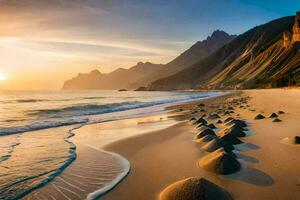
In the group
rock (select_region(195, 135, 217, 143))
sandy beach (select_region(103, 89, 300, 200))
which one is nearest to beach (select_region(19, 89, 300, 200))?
sandy beach (select_region(103, 89, 300, 200))

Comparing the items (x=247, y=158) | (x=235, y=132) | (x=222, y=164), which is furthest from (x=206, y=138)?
(x=222, y=164)

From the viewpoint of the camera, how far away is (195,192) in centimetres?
451

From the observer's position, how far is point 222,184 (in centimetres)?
532

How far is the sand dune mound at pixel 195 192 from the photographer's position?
4480 millimetres

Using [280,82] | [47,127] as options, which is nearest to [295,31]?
[280,82]

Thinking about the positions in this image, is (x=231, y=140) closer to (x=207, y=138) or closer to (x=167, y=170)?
(x=207, y=138)

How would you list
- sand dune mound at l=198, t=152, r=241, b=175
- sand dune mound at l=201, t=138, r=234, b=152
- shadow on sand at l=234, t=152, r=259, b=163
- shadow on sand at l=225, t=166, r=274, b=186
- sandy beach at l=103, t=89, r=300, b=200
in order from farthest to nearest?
sand dune mound at l=201, t=138, r=234, b=152, shadow on sand at l=234, t=152, r=259, b=163, sand dune mound at l=198, t=152, r=241, b=175, shadow on sand at l=225, t=166, r=274, b=186, sandy beach at l=103, t=89, r=300, b=200

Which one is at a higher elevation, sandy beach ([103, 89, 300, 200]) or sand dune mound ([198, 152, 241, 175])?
sand dune mound ([198, 152, 241, 175])

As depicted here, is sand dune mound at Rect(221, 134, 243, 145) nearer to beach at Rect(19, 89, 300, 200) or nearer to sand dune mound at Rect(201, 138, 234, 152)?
beach at Rect(19, 89, 300, 200)

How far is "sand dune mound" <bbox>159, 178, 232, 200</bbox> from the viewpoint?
448 centimetres

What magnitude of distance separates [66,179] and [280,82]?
94.5 m

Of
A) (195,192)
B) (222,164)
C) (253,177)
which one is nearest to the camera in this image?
(195,192)

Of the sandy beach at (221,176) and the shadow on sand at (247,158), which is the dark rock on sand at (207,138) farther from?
the shadow on sand at (247,158)

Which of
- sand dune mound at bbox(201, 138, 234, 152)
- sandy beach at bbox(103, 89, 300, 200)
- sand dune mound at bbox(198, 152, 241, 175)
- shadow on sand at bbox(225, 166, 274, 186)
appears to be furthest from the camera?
sand dune mound at bbox(201, 138, 234, 152)
